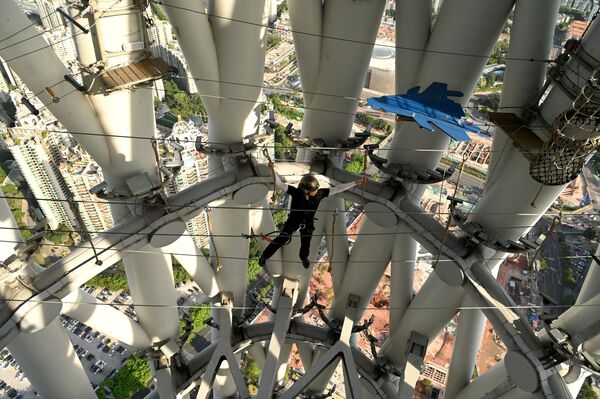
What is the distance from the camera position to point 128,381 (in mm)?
16984

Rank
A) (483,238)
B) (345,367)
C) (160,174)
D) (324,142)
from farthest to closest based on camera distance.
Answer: (345,367) → (324,142) → (483,238) → (160,174)

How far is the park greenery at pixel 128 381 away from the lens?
1670 cm

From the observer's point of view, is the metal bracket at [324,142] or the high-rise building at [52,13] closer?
the high-rise building at [52,13]

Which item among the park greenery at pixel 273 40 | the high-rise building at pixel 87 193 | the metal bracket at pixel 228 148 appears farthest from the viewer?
the park greenery at pixel 273 40

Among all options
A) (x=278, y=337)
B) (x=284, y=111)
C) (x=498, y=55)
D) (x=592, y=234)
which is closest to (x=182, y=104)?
(x=284, y=111)

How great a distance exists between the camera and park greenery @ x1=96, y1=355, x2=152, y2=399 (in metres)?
16.7

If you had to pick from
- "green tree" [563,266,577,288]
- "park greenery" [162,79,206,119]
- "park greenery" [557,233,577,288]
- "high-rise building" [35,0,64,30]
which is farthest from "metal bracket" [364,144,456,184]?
"park greenery" [162,79,206,119]

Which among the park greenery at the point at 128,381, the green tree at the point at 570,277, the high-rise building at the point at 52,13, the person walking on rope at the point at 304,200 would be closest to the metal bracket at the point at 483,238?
the person walking on rope at the point at 304,200

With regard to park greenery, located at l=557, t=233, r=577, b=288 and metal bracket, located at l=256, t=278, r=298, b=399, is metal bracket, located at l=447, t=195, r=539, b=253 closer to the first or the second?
metal bracket, located at l=256, t=278, r=298, b=399

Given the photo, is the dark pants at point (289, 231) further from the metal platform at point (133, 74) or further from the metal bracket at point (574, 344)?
the metal bracket at point (574, 344)

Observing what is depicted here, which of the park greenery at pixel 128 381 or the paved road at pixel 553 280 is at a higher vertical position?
the paved road at pixel 553 280

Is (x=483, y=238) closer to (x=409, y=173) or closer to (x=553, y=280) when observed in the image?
(x=409, y=173)

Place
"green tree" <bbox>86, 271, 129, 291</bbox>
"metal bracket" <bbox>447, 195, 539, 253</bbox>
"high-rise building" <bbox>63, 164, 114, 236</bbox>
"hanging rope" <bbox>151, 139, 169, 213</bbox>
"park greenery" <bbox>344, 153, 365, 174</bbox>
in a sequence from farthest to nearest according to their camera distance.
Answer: "park greenery" <bbox>344, 153, 365, 174</bbox>, "green tree" <bbox>86, 271, 129, 291</bbox>, "high-rise building" <bbox>63, 164, 114, 236</bbox>, "metal bracket" <bbox>447, 195, 539, 253</bbox>, "hanging rope" <bbox>151, 139, 169, 213</bbox>

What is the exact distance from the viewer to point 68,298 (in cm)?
436
